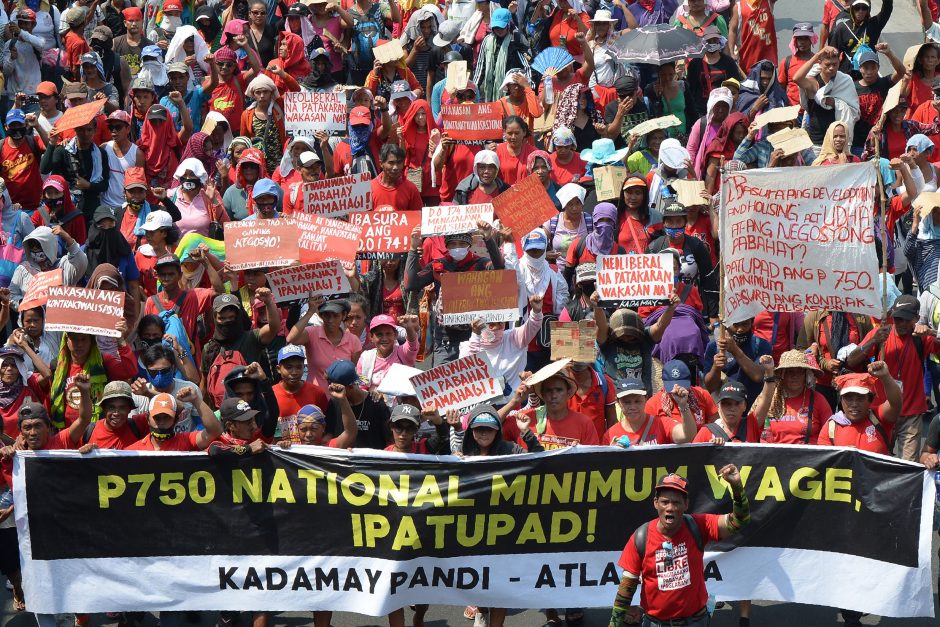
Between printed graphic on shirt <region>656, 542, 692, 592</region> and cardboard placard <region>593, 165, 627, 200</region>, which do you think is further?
cardboard placard <region>593, 165, 627, 200</region>

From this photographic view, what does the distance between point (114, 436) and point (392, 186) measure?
472 cm

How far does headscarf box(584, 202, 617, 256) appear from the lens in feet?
48.0

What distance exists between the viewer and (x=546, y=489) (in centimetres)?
1112

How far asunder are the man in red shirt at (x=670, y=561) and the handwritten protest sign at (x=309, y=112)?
25.2 ft

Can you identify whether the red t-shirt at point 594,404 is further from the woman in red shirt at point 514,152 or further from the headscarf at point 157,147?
the headscarf at point 157,147

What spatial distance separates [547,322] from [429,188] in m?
3.67

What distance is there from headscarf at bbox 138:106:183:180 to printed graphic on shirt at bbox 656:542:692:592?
353 inches

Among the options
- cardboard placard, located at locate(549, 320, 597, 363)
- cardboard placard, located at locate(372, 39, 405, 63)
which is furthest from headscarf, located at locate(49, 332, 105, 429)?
cardboard placard, located at locate(372, 39, 405, 63)

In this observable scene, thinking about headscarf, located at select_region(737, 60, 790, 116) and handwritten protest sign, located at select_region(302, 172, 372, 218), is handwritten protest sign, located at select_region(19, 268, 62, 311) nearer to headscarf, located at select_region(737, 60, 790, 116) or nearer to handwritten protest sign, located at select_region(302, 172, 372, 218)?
handwritten protest sign, located at select_region(302, 172, 372, 218)

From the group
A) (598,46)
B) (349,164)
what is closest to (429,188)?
(349,164)

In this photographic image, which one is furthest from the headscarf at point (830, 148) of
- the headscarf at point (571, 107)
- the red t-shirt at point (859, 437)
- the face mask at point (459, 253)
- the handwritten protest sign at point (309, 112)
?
the handwritten protest sign at point (309, 112)

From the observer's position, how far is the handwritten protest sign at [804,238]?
38.3ft

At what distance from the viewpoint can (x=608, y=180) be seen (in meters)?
15.3

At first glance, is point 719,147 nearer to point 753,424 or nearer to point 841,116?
point 841,116
